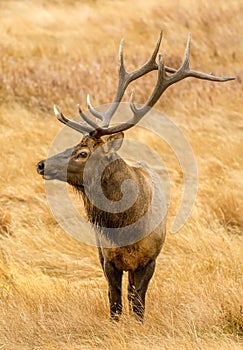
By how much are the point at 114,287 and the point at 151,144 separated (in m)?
5.17

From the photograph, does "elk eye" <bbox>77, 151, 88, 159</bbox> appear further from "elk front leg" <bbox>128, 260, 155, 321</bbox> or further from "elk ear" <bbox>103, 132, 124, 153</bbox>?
"elk front leg" <bbox>128, 260, 155, 321</bbox>

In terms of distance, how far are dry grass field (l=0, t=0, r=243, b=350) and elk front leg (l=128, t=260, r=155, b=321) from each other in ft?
0.30

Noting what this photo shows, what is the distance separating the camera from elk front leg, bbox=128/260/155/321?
5270 millimetres

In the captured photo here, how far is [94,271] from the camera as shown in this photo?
22.5ft

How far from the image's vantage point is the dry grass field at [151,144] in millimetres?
5152

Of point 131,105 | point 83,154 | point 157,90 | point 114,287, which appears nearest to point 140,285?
point 114,287

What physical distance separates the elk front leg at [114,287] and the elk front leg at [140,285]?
10 cm

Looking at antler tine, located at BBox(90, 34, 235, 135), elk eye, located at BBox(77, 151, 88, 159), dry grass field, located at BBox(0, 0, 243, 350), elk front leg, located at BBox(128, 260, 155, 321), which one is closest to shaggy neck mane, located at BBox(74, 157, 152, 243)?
elk eye, located at BBox(77, 151, 88, 159)

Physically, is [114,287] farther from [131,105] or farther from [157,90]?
[157,90]

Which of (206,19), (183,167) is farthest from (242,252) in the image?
(206,19)

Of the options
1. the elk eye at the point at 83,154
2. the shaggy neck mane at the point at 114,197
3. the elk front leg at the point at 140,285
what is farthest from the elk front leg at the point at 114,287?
the elk eye at the point at 83,154

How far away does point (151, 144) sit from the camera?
10.3 metres

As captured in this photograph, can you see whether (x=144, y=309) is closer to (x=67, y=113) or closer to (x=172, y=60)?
(x=67, y=113)

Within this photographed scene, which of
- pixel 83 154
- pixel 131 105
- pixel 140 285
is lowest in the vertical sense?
pixel 140 285
